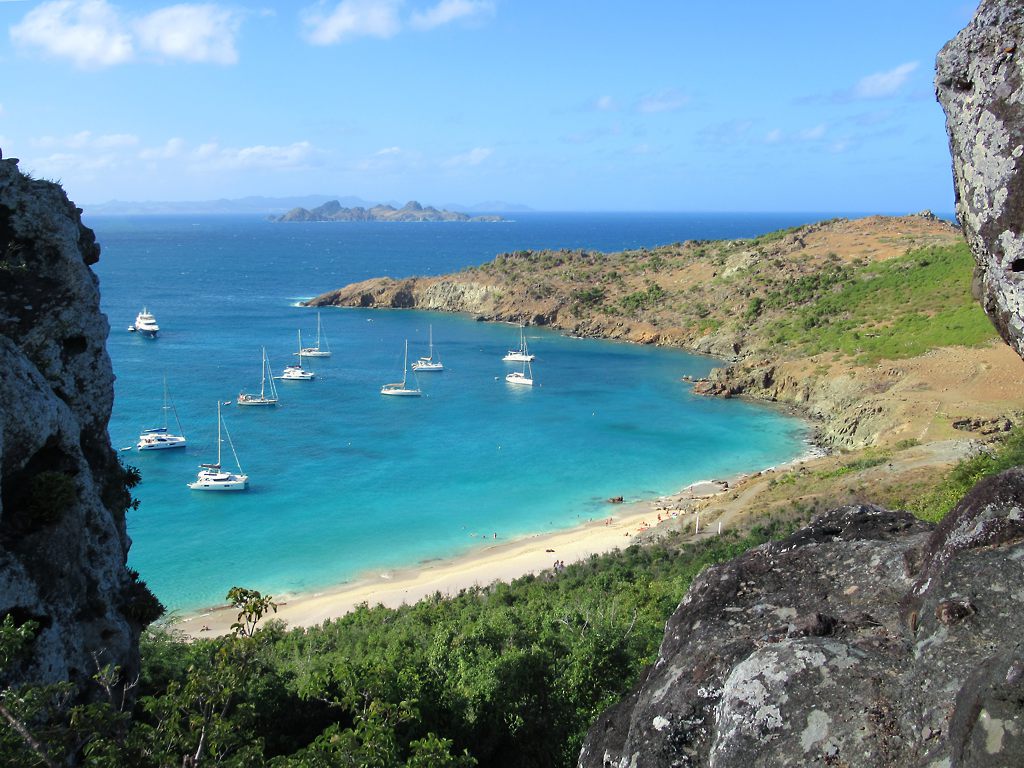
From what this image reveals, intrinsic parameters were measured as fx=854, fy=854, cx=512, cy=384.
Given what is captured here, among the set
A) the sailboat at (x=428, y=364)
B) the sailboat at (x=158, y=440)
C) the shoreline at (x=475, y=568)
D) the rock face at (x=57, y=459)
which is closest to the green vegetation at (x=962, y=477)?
the shoreline at (x=475, y=568)

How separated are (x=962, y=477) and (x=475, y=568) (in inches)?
747

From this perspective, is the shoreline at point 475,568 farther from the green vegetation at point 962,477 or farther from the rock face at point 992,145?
the rock face at point 992,145

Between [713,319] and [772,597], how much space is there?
3142 inches

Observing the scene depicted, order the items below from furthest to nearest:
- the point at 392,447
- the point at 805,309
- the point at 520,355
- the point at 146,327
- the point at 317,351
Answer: the point at 146,327 → the point at 317,351 → the point at 520,355 → the point at 805,309 → the point at 392,447

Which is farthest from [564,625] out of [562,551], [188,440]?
[188,440]

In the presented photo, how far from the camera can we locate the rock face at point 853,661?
235 inches

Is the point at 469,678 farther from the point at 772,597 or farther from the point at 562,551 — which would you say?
the point at 562,551

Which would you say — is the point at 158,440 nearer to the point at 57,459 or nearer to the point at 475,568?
the point at 475,568

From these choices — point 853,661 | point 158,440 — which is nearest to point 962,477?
point 853,661

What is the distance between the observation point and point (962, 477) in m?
27.9

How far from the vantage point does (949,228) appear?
325ft

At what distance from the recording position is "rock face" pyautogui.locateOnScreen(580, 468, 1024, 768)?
19.6 feet

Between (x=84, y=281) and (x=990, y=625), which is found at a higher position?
(x=84, y=281)

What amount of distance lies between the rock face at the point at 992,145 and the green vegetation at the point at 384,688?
22.8 ft
